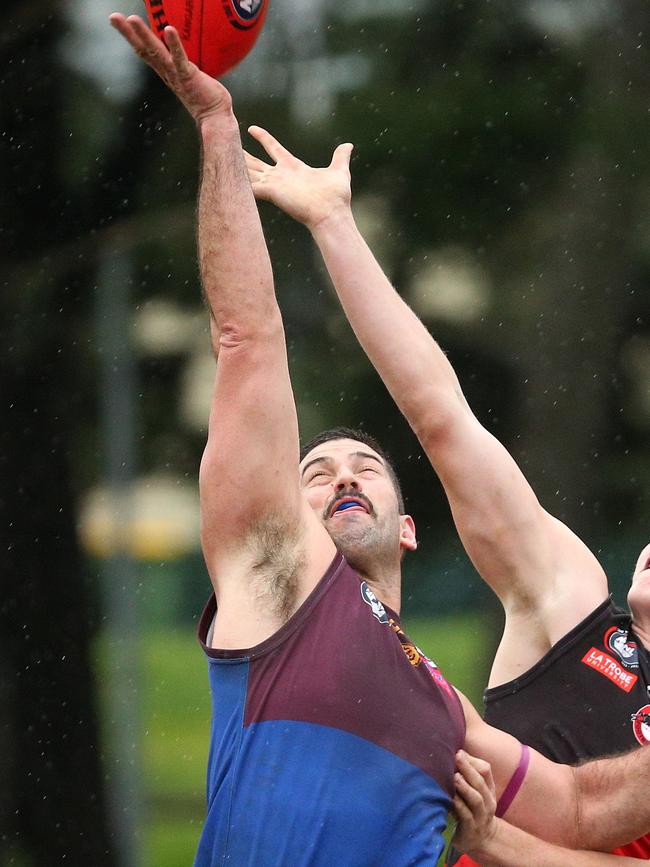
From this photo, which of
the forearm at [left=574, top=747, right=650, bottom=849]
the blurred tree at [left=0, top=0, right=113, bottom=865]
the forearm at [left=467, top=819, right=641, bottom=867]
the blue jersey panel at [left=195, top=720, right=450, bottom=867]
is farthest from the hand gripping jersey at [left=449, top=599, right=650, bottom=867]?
the blurred tree at [left=0, top=0, right=113, bottom=865]

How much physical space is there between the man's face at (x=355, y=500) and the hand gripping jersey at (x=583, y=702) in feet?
1.92

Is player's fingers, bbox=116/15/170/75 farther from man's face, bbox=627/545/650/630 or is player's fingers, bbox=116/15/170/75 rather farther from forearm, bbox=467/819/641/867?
man's face, bbox=627/545/650/630

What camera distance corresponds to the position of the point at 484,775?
11.1ft

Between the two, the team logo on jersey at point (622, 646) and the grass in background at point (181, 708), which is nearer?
the team logo on jersey at point (622, 646)

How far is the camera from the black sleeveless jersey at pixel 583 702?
160 inches

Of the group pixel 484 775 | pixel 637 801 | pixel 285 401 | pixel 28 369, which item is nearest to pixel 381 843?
pixel 484 775

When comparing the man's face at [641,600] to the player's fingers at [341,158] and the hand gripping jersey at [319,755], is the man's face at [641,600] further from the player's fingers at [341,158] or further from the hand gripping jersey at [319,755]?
the player's fingers at [341,158]

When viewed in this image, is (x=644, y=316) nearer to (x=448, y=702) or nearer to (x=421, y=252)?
(x=421, y=252)

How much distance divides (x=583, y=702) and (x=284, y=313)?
272 inches

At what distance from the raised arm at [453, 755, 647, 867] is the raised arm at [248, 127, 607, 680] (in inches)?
27.1

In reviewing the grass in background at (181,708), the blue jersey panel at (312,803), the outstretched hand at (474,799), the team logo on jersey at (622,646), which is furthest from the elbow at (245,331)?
the grass in background at (181,708)

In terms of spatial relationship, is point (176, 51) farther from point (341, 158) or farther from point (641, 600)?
point (641, 600)

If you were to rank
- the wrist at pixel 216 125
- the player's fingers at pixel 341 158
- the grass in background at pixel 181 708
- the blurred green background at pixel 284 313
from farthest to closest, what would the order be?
1. the grass in background at pixel 181 708
2. the blurred green background at pixel 284 313
3. the player's fingers at pixel 341 158
4. the wrist at pixel 216 125

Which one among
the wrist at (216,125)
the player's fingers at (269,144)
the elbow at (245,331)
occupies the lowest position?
the elbow at (245,331)
